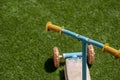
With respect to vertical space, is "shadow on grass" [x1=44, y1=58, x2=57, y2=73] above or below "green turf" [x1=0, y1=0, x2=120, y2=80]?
below

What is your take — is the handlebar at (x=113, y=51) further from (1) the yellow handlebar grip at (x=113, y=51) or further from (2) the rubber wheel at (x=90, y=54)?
(2) the rubber wheel at (x=90, y=54)

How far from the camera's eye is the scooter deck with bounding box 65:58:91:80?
19.2ft

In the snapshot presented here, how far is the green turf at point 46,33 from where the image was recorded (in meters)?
6.39

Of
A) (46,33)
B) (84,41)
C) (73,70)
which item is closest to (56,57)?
(73,70)

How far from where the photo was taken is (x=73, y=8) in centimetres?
754

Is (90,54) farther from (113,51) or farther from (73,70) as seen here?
(113,51)

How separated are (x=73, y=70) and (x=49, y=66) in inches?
28.2

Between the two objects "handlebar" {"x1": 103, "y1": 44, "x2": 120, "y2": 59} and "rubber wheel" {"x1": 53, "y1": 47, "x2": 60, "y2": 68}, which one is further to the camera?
"rubber wheel" {"x1": 53, "y1": 47, "x2": 60, "y2": 68}

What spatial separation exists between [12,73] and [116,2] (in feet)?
10.6

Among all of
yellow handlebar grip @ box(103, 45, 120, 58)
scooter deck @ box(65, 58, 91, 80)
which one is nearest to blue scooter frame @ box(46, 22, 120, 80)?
yellow handlebar grip @ box(103, 45, 120, 58)

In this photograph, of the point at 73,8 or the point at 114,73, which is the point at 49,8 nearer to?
the point at 73,8

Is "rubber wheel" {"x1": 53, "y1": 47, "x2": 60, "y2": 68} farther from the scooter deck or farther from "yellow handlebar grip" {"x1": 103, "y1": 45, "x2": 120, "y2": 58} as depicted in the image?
"yellow handlebar grip" {"x1": 103, "y1": 45, "x2": 120, "y2": 58}

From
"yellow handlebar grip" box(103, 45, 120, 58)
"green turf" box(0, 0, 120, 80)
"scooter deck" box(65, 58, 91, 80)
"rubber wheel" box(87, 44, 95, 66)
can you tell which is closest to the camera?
"yellow handlebar grip" box(103, 45, 120, 58)

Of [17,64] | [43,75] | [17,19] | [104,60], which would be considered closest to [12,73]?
[17,64]
